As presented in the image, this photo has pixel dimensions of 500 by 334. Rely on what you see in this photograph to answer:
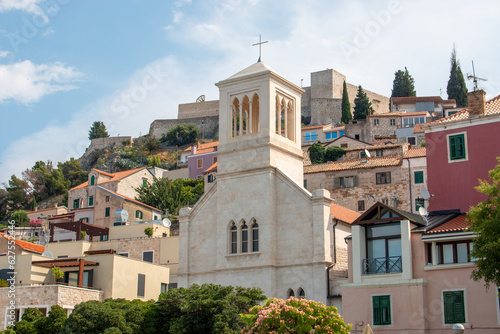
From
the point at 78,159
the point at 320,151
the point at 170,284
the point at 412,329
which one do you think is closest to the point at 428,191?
the point at 412,329

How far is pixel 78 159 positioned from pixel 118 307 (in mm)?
109686

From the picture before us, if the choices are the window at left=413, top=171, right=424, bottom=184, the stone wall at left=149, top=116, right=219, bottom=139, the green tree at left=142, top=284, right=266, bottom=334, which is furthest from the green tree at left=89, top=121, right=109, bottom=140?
the green tree at left=142, top=284, right=266, bottom=334

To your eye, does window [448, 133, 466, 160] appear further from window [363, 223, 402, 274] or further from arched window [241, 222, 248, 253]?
arched window [241, 222, 248, 253]

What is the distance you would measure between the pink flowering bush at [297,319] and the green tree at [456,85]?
321 feet

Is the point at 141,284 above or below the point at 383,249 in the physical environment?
below

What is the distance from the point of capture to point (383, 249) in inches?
1350

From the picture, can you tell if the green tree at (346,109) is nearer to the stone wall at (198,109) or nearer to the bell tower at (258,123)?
the stone wall at (198,109)

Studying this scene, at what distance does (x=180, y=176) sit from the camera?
108750 millimetres

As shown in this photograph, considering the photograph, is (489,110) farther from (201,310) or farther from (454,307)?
(201,310)

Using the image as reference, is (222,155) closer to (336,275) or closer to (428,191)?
(336,275)

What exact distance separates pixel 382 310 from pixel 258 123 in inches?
650

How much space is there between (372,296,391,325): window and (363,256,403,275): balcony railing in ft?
4.14

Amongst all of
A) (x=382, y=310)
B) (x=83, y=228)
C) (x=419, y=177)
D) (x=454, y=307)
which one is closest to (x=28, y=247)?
(x=83, y=228)

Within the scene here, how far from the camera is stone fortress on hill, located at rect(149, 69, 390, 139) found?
132375mm
